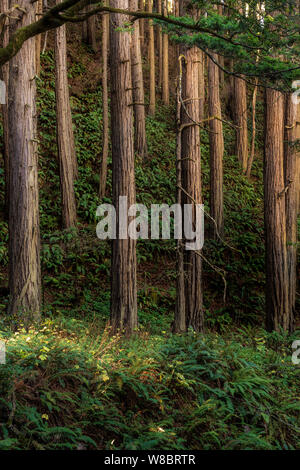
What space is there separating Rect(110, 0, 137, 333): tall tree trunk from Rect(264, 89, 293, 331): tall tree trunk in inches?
150

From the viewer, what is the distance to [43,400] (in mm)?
4031

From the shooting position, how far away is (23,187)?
24.6 ft

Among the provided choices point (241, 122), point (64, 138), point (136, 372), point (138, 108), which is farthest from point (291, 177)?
point (241, 122)

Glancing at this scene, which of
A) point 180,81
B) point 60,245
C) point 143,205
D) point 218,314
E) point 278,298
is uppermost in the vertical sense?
point 180,81

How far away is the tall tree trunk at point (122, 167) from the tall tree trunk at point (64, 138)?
5.21m

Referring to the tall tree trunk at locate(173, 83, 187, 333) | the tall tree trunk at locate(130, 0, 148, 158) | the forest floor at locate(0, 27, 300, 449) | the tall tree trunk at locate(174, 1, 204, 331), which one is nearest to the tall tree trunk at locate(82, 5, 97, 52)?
the tall tree trunk at locate(130, 0, 148, 158)

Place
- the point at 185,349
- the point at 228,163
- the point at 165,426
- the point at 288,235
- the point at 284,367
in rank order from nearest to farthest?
the point at 165,426, the point at 185,349, the point at 284,367, the point at 288,235, the point at 228,163

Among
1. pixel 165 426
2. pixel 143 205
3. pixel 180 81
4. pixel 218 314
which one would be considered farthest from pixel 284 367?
pixel 143 205

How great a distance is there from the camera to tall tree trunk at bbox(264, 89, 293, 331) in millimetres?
9672

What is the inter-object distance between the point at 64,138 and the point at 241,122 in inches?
394

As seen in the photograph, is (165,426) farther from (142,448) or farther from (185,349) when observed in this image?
(185,349)

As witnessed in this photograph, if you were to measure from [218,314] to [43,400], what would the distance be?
8.24 m

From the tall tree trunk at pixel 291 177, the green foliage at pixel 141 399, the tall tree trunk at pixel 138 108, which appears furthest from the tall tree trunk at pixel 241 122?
the green foliage at pixel 141 399

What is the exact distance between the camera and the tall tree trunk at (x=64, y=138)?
12547 mm
